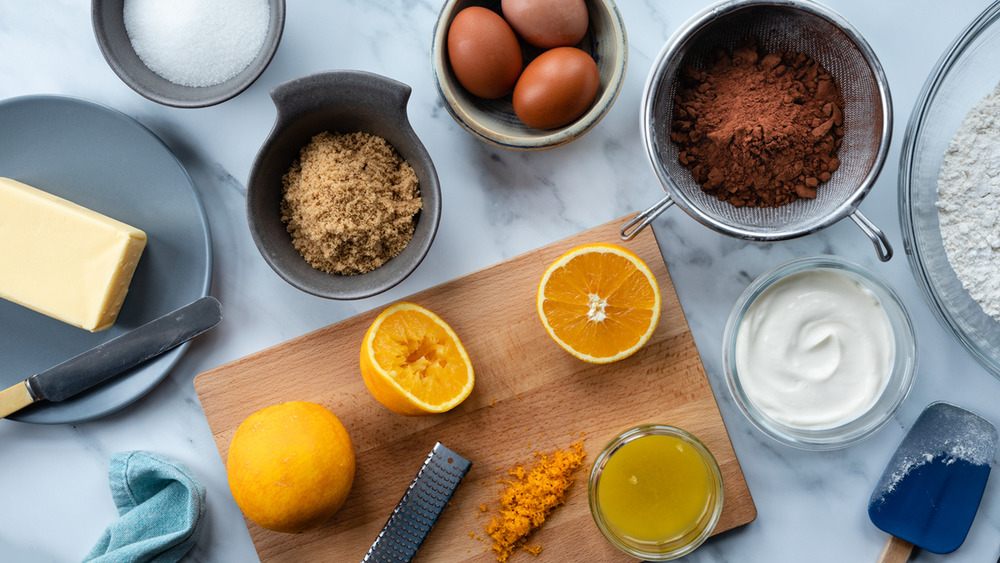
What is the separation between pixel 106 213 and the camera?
1.27 meters

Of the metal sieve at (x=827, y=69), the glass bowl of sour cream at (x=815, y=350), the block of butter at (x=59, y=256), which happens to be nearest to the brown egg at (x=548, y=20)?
the metal sieve at (x=827, y=69)

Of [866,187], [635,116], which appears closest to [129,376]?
[635,116]

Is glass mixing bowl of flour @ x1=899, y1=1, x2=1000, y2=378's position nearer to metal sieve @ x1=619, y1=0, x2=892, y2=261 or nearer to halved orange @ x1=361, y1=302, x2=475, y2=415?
metal sieve @ x1=619, y1=0, x2=892, y2=261

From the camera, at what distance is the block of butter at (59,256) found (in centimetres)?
118

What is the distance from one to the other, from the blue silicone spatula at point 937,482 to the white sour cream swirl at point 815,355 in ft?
0.58

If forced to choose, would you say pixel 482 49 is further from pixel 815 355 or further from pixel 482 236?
pixel 815 355

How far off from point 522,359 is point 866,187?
69 centimetres

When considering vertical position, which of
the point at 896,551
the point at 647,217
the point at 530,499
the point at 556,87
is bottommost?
the point at 896,551

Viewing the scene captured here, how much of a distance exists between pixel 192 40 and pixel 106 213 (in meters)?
0.38

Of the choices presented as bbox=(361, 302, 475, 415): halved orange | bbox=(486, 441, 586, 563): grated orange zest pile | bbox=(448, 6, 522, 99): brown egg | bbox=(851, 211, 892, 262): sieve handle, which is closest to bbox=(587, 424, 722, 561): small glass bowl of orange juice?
bbox=(486, 441, 586, 563): grated orange zest pile

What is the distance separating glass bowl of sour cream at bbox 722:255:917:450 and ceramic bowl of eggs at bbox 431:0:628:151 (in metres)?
0.48

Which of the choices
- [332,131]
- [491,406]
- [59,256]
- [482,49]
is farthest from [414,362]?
[59,256]

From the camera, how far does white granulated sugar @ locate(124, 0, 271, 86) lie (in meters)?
1.19

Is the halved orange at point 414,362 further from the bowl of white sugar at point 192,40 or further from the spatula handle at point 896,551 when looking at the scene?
the spatula handle at point 896,551
